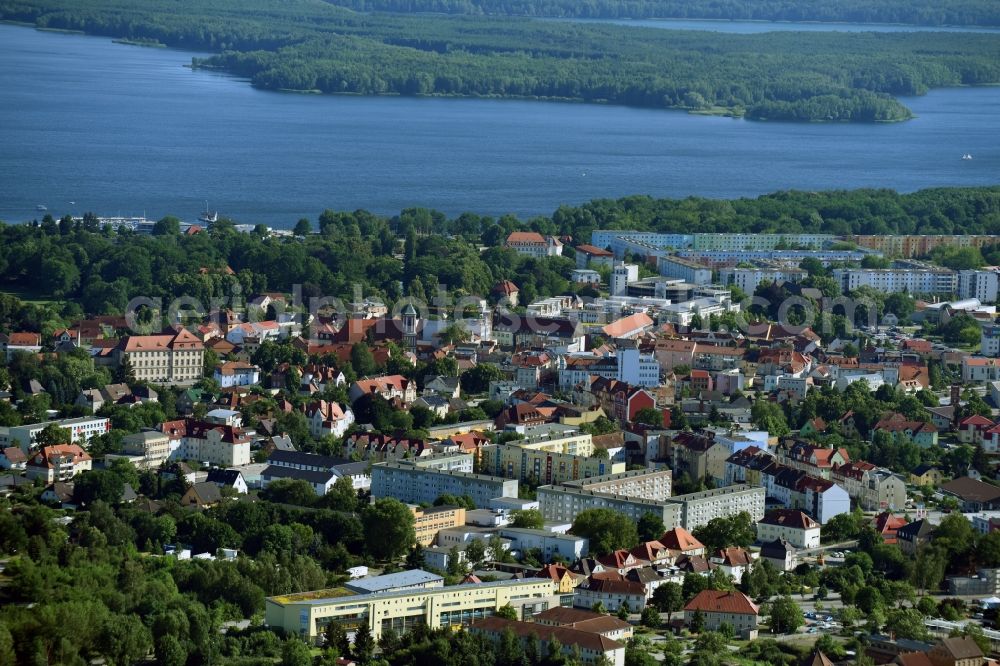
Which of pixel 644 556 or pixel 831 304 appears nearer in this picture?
pixel 644 556

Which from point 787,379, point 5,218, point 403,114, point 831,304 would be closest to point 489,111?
point 403,114

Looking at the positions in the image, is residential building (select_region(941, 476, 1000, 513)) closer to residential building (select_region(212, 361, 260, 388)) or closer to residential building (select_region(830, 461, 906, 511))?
residential building (select_region(830, 461, 906, 511))

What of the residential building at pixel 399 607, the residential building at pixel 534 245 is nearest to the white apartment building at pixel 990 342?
the residential building at pixel 534 245

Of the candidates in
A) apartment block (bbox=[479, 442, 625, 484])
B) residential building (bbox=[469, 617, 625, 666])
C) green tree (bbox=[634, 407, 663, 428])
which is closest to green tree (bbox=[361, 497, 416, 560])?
residential building (bbox=[469, 617, 625, 666])

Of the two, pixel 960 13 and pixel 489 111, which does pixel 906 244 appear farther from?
pixel 960 13

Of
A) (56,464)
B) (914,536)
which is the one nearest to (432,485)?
(56,464)

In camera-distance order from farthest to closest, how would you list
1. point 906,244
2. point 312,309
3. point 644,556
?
point 906,244
point 312,309
point 644,556

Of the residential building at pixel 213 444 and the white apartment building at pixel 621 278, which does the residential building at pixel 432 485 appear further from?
the white apartment building at pixel 621 278
